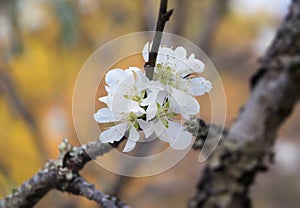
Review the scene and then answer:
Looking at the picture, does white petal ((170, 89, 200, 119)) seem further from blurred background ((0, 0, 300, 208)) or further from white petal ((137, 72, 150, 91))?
blurred background ((0, 0, 300, 208))

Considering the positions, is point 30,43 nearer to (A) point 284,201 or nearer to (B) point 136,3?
(B) point 136,3

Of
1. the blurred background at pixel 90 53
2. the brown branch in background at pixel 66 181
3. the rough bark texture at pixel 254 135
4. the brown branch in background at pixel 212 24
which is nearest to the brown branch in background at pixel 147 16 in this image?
the blurred background at pixel 90 53

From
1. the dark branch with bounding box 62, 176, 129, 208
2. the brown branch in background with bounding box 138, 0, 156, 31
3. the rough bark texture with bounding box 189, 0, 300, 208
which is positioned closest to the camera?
the rough bark texture with bounding box 189, 0, 300, 208

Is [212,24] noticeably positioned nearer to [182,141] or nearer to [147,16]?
[147,16]

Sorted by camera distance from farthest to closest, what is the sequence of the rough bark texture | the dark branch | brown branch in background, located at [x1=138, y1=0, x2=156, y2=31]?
brown branch in background, located at [x1=138, y1=0, x2=156, y2=31], the dark branch, the rough bark texture

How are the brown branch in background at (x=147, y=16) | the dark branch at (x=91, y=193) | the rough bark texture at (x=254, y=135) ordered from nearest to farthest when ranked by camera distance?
the rough bark texture at (x=254, y=135) → the dark branch at (x=91, y=193) → the brown branch in background at (x=147, y=16)

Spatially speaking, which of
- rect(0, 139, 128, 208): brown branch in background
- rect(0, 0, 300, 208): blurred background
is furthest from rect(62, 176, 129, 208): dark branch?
rect(0, 0, 300, 208): blurred background

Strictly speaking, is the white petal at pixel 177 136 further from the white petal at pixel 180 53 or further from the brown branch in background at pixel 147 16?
the brown branch in background at pixel 147 16
